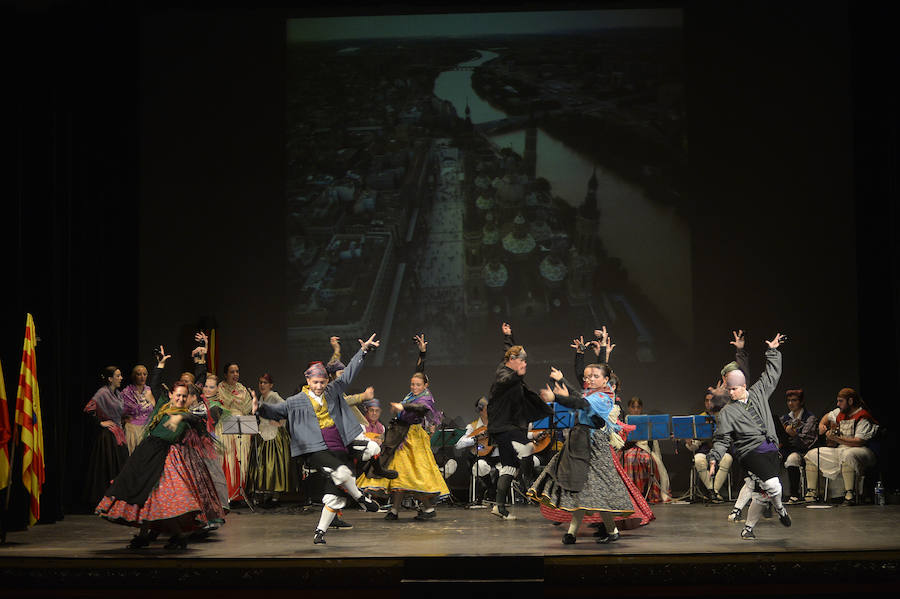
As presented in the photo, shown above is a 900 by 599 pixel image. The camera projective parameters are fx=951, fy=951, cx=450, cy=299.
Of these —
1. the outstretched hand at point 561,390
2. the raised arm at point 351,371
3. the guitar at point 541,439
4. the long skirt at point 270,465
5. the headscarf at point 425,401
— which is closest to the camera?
the outstretched hand at point 561,390

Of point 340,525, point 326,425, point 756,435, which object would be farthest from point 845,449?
point 326,425

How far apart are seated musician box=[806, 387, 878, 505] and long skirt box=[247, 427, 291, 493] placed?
17.9 ft

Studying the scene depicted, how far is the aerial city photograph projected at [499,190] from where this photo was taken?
37.3ft

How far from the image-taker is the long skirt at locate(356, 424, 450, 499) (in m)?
8.59

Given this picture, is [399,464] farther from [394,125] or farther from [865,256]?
[865,256]

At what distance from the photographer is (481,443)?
32.1ft

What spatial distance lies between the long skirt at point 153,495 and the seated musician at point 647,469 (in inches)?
194

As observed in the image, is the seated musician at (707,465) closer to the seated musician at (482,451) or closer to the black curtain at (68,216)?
the seated musician at (482,451)

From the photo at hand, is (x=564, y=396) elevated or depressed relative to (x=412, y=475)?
elevated

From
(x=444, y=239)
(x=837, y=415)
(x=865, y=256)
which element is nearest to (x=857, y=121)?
(x=865, y=256)

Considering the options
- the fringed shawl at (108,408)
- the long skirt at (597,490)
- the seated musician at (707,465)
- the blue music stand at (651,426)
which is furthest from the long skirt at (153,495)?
the seated musician at (707,465)

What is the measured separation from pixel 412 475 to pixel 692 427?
9.76 feet

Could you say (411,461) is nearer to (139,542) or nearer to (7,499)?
(139,542)

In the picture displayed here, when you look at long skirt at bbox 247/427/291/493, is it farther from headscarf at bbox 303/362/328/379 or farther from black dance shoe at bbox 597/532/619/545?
black dance shoe at bbox 597/532/619/545
